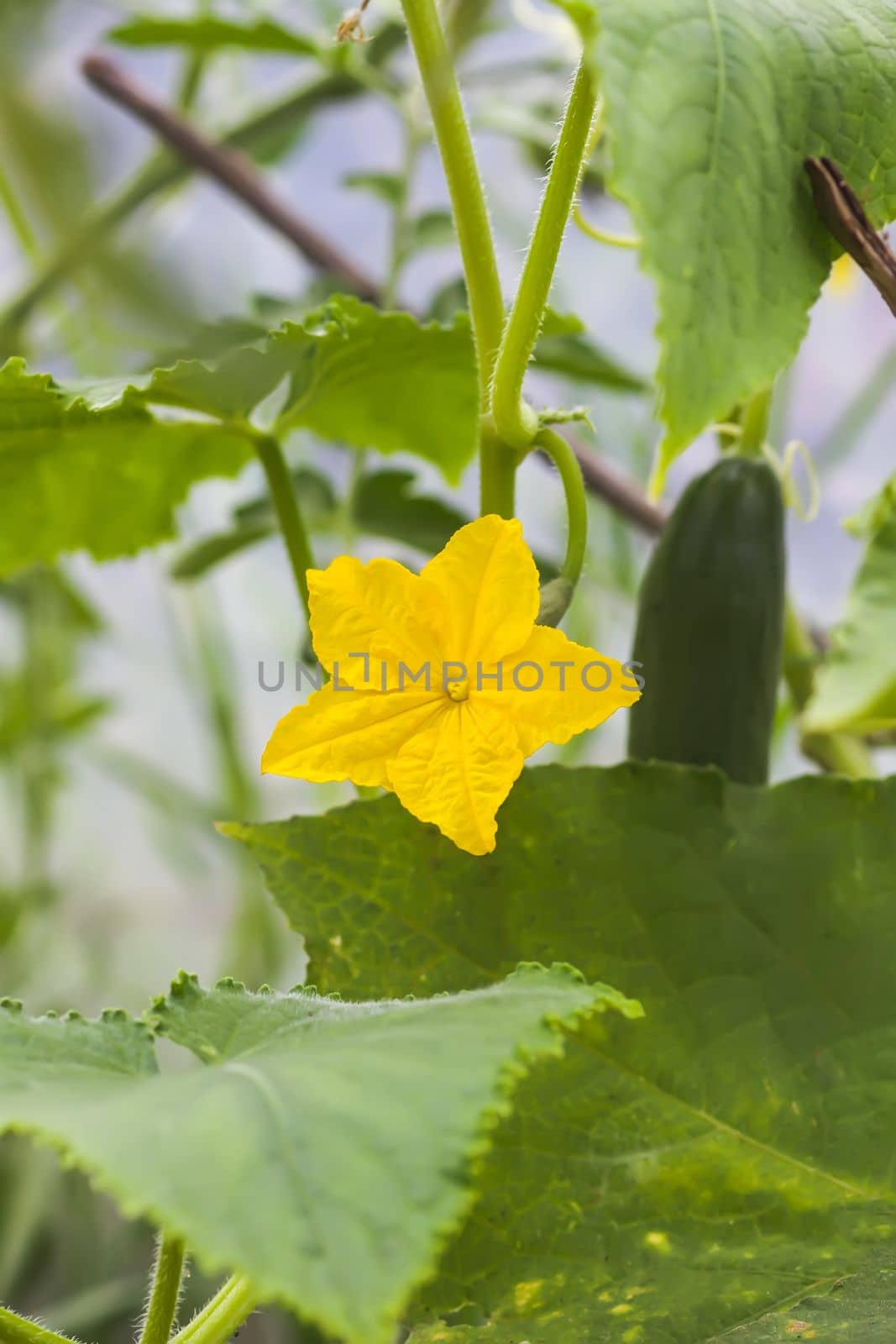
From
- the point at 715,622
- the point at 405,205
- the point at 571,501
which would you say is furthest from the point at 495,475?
the point at 405,205

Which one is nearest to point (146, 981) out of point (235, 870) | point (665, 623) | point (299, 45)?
point (235, 870)

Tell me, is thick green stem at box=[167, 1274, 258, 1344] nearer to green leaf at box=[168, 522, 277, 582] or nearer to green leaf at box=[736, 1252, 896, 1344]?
green leaf at box=[736, 1252, 896, 1344]

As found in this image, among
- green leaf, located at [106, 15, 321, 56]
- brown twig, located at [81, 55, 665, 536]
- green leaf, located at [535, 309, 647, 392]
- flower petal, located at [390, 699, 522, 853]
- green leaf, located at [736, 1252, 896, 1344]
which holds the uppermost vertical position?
green leaf, located at [106, 15, 321, 56]

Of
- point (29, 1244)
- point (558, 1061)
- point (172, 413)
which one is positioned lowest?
point (29, 1244)

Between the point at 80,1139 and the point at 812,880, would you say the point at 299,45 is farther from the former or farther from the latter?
the point at 80,1139

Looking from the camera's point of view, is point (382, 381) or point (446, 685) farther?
point (382, 381)

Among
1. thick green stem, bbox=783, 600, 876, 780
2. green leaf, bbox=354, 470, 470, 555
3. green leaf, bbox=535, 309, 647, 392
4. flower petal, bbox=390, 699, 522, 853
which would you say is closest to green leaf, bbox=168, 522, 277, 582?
green leaf, bbox=354, 470, 470, 555

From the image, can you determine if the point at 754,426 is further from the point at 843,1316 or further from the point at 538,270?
the point at 843,1316
